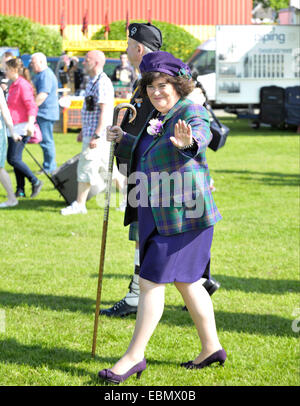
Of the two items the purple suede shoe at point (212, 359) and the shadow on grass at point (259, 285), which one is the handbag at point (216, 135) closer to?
the shadow on grass at point (259, 285)

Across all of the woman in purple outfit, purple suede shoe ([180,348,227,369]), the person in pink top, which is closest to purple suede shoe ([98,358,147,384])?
the woman in purple outfit

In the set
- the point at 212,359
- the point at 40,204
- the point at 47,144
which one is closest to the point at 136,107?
the point at 212,359

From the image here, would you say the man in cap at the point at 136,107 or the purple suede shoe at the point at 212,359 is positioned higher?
the man in cap at the point at 136,107

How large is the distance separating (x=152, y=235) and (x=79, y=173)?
202 inches

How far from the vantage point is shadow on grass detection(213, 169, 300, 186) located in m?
11.8

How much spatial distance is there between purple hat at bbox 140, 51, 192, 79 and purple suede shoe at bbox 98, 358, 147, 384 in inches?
63.7

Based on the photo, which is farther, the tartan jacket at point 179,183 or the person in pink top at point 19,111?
the person in pink top at point 19,111

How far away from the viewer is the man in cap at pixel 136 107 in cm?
511

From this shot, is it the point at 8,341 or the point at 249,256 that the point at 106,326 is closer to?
the point at 8,341

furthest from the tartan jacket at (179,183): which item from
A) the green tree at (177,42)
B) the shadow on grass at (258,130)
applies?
the green tree at (177,42)

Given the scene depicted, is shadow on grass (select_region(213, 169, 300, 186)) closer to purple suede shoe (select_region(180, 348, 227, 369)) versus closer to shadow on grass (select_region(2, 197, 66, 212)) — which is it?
shadow on grass (select_region(2, 197, 66, 212))

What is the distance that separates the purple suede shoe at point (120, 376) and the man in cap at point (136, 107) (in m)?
1.03
